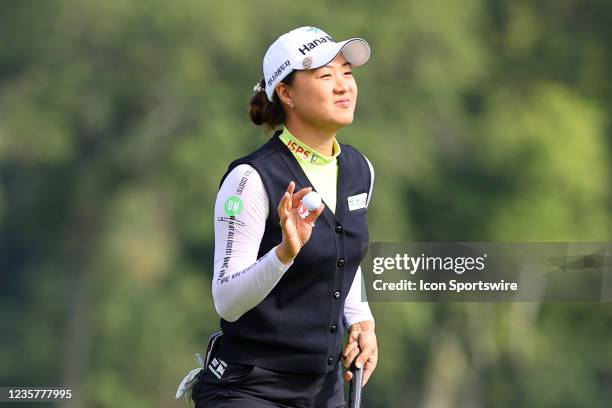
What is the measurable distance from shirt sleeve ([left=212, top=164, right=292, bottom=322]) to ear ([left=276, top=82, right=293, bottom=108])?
0.29 metres

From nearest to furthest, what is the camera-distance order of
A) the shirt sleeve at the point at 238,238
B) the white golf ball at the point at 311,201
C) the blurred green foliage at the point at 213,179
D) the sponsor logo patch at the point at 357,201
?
the white golf ball at the point at 311,201 → the shirt sleeve at the point at 238,238 → the sponsor logo patch at the point at 357,201 → the blurred green foliage at the point at 213,179

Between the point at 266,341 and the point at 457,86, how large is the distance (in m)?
16.9

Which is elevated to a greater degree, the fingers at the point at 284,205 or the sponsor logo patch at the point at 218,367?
the fingers at the point at 284,205

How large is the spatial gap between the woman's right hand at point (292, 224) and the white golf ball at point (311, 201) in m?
0.01

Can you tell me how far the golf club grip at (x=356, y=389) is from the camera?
3590 millimetres

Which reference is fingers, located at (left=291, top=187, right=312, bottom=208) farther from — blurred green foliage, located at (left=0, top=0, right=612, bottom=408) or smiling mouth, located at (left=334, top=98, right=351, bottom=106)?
blurred green foliage, located at (left=0, top=0, right=612, bottom=408)

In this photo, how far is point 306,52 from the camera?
3.59 m

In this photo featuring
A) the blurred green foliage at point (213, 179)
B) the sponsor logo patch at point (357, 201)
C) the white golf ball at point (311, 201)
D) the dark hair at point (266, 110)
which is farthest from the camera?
the blurred green foliage at point (213, 179)

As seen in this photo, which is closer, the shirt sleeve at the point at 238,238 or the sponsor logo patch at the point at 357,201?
the shirt sleeve at the point at 238,238

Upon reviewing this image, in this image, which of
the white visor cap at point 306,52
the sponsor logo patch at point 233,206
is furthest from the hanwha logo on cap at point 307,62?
the sponsor logo patch at point 233,206

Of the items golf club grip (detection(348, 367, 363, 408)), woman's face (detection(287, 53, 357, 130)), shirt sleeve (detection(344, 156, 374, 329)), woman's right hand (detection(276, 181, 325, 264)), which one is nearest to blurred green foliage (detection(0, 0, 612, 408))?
shirt sleeve (detection(344, 156, 374, 329))

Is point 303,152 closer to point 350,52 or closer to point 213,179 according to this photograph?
point 350,52

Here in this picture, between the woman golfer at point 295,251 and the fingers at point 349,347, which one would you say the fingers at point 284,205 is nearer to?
the woman golfer at point 295,251

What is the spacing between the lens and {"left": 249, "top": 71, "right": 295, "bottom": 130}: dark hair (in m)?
3.71
